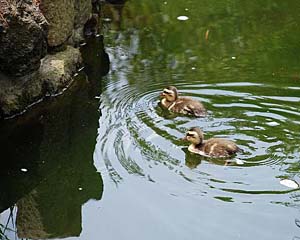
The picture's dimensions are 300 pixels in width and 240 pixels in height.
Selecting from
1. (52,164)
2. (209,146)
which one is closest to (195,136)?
(209,146)

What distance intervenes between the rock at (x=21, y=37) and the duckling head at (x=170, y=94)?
4.11 feet

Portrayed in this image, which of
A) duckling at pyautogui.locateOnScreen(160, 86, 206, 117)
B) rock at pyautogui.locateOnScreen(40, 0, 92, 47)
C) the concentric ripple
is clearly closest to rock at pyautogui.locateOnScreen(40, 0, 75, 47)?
rock at pyautogui.locateOnScreen(40, 0, 92, 47)

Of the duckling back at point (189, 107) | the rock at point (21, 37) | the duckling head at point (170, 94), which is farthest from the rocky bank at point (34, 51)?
the duckling back at point (189, 107)

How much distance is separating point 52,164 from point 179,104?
136cm

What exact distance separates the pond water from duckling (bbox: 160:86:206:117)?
0.08 meters

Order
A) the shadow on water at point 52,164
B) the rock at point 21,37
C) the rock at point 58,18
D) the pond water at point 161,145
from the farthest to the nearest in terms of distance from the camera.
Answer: the rock at point 58,18, the rock at point 21,37, the shadow on water at point 52,164, the pond water at point 161,145

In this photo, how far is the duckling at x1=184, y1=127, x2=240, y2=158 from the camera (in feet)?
18.4

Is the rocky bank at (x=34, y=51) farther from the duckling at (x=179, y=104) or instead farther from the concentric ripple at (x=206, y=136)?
the duckling at (x=179, y=104)

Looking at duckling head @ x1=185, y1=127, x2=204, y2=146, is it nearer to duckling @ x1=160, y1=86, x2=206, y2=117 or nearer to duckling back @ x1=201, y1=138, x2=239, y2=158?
duckling back @ x1=201, y1=138, x2=239, y2=158

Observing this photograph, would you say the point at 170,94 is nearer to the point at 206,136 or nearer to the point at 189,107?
the point at 189,107

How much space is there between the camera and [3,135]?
6.30 m

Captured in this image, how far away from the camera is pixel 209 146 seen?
5.71 m

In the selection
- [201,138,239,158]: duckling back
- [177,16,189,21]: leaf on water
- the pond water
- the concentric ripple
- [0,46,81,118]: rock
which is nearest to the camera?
the pond water

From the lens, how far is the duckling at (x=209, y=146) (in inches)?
221
